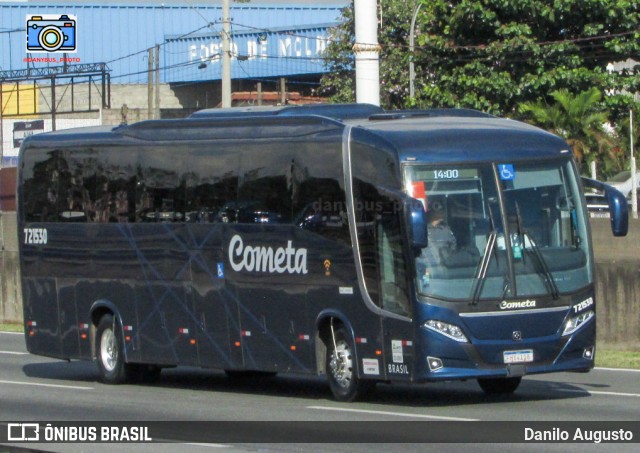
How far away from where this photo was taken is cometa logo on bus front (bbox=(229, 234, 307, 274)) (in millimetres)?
15016

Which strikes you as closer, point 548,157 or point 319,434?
point 319,434

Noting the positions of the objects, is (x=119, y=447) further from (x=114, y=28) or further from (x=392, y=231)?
(x=114, y=28)

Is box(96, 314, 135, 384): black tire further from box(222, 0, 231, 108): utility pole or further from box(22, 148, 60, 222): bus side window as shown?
box(222, 0, 231, 108): utility pole

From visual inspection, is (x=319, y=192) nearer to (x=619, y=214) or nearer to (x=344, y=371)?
(x=344, y=371)

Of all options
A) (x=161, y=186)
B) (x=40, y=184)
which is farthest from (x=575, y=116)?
(x=161, y=186)

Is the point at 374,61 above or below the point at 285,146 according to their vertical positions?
above

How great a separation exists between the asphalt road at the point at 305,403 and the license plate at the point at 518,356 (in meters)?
0.50

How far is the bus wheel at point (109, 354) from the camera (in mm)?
18219

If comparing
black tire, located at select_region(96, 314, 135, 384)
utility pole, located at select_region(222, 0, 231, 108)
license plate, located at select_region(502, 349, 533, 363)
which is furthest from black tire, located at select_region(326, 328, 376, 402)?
utility pole, located at select_region(222, 0, 231, 108)

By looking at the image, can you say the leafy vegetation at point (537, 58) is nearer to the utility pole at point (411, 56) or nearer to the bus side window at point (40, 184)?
the utility pole at point (411, 56)

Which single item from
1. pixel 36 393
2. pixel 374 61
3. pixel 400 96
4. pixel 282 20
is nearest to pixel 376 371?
pixel 36 393

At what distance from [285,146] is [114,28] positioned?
217ft

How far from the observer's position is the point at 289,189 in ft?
49.7

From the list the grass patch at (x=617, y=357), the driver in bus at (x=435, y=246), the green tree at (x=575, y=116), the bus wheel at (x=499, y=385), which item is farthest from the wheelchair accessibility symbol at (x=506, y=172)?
the green tree at (x=575, y=116)
